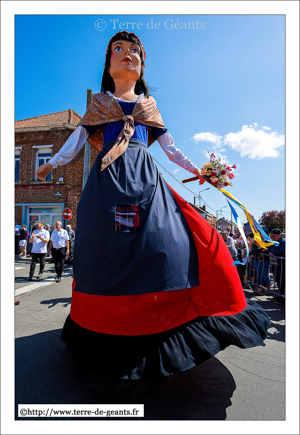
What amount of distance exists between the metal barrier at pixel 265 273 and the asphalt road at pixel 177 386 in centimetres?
266

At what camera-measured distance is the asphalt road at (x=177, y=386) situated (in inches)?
60.9

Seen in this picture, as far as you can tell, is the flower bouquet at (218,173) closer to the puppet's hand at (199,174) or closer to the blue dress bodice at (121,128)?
the puppet's hand at (199,174)

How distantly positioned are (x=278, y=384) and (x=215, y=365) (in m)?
Result: 0.47

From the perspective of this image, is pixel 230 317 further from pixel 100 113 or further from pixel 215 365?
pixel 100 113

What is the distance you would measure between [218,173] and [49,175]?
491 inches

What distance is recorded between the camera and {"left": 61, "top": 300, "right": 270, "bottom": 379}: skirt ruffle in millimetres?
1523

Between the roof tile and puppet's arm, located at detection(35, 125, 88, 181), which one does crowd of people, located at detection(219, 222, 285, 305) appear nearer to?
puppet's arm, located at detection(35, 125, 88, 181)

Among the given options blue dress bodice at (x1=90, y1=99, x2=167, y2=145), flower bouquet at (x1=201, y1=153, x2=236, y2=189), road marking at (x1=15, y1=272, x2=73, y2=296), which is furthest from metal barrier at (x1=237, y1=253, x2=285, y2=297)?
road marking at (x1=15, y1=272, x2=73, y2=296)

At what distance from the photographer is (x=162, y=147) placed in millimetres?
2354

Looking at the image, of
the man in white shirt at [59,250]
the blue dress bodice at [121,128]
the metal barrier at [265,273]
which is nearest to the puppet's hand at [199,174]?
the blue dress bodice at [121,128]

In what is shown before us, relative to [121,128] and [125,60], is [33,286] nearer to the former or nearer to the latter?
[121,128]

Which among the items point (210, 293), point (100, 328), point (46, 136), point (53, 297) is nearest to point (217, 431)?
point (210, 293)

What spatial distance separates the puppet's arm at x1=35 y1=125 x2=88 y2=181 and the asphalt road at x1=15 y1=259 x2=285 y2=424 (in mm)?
1593

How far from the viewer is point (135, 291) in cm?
160
